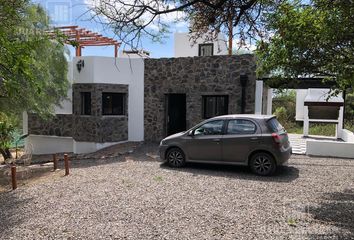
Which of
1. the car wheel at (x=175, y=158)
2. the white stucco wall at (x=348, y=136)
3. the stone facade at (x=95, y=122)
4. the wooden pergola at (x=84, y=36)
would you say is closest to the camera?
the car wheel at (x=175, y=158)

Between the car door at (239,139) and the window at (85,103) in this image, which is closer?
the car door at (239,139)

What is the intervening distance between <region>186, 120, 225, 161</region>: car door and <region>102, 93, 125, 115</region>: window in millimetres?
6343

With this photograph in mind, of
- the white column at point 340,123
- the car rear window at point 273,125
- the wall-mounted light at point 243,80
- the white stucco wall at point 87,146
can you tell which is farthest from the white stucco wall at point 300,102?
the white stucco wall at point 87,146

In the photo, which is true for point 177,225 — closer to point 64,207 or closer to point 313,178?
point 64,207

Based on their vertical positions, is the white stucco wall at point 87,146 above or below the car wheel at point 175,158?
below

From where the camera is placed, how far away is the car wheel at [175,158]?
10711 millimetres

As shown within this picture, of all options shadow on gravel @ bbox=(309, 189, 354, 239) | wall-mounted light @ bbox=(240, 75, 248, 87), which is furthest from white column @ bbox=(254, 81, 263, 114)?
shadow on gravel @ bbox=(309, 189, 354, 239)

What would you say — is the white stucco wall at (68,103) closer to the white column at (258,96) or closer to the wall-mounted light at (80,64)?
the wall-mounted light at (80,64)

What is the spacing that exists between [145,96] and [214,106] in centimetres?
357

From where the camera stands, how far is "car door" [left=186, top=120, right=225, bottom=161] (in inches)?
396

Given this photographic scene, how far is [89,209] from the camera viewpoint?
6391 millimetres

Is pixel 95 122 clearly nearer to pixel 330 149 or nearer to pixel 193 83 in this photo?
pixel 193 83

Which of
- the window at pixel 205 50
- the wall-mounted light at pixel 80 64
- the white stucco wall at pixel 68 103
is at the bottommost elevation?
the white stucco wall at pixel 68 103

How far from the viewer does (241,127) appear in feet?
32.1
